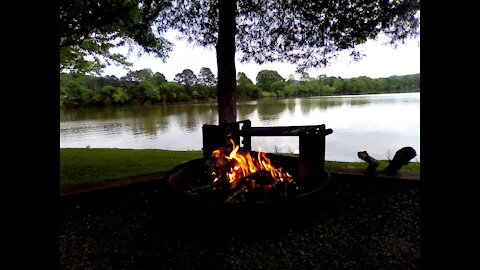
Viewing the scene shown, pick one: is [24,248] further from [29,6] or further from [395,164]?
[395,164]

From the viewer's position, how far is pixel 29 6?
1.78 feet

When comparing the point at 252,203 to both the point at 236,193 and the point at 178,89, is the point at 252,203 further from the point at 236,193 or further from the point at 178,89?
the point at 178,89

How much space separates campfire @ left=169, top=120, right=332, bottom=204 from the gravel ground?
0.49m

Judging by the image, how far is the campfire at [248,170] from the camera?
3.99 meters

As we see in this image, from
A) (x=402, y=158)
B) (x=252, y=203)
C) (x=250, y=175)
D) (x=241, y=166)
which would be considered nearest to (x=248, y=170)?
(x=241, y=166)

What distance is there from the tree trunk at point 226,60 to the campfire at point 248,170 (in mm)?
1729

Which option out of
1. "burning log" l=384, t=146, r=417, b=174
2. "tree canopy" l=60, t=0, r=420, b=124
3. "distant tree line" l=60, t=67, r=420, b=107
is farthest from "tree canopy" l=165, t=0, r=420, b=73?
"distant tree line" l=60, t=67, r=420, b=107

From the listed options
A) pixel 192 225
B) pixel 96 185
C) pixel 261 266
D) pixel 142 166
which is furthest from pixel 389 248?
pixel 142 166

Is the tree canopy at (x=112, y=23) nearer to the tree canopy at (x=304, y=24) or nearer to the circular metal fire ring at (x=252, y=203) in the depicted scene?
the tree canopy at (x=304, y=24)

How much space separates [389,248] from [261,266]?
1.69 meters

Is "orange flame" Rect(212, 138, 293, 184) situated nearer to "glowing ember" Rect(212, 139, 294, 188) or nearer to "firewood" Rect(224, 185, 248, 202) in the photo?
"glowing ember" Rect(212, 139, 294, 188)

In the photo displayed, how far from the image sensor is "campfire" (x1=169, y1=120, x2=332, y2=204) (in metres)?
3.99

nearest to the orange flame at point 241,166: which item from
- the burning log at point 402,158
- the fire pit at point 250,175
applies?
the fire pit at point 250,175
